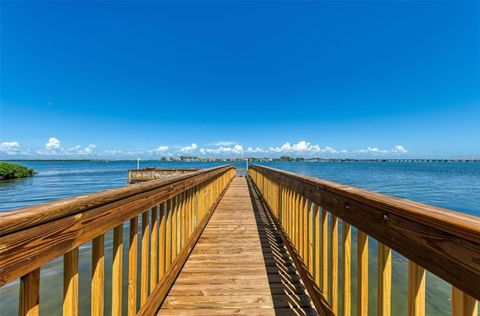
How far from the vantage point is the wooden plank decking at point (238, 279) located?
1.98m

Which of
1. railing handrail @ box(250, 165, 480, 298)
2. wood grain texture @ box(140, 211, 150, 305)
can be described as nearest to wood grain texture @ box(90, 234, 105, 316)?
wood grain texture @ box(140, 211, 150, 305)

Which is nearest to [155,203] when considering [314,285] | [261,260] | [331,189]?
[331,189]

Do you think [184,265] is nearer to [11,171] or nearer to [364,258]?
[364,258]

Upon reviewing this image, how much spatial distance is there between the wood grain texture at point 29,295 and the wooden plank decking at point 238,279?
1.32 metres

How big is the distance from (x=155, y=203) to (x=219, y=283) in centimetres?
115

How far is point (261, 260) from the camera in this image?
9.43ft

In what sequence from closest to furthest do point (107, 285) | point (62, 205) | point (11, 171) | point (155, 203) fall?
point (62, 205) < point (155, 203) < point (107, 285) < point (11, 171)

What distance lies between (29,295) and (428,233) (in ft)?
4.73

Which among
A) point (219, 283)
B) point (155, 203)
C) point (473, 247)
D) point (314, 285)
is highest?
point (473, 247)

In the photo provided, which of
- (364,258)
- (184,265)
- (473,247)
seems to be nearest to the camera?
(473,247)

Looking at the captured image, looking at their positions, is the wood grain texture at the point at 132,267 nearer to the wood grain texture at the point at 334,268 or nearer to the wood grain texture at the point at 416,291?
the wood grain texture at the point at 334,268

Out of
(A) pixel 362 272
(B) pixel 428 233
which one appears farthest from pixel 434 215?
(A) pixel 362 272

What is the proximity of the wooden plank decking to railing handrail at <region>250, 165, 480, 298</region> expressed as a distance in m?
1.24

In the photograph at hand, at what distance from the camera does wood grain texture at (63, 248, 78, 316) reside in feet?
3.30
